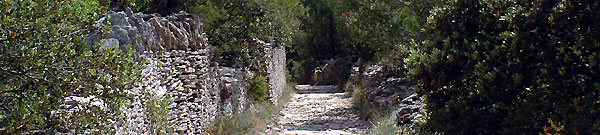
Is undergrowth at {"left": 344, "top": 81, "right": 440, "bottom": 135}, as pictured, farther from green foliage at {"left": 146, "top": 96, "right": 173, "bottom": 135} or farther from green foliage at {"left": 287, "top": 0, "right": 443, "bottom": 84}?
green foliage at {"left": 146, "top": 96, "right": 173, "bottom": 135}

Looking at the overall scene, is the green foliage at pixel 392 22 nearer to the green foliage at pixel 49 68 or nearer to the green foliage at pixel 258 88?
the green foliage at pixel 258 88

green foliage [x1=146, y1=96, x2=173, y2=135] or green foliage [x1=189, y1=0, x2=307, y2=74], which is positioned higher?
green foliage [x1=189, y1=0, x2=307, y2=74]

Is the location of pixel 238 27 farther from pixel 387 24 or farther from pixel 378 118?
pixel 387 24

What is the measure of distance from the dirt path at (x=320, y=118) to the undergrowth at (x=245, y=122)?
1.33 ft

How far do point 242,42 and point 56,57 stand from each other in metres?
10.3

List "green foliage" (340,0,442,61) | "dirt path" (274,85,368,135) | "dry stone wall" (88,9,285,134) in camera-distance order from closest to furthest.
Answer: "dry stone wall" (88,9,285,134)
"dirt path" (274,85,368,135)
"green foliage" (340,0,442,61)

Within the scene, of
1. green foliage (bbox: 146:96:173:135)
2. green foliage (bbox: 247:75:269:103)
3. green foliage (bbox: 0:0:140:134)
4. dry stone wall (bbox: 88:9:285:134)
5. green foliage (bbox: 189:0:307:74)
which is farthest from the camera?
green foliage (bbox: 247:75:269:103)

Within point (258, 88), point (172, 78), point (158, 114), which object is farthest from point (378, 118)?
point (158, 114)

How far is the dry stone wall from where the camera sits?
262 inches

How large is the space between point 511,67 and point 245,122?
626 cm

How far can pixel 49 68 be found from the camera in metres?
4.62

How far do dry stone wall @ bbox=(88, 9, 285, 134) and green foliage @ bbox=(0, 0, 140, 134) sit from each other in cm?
53

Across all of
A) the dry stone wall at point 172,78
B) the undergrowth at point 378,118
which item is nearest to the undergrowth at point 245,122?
the dry stone wall at point 172,78

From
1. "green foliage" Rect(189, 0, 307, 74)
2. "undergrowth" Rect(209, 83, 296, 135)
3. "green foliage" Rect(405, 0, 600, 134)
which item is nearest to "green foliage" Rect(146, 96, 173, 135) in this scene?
"undergrowth" Rect(209, 83, 296, 135)
